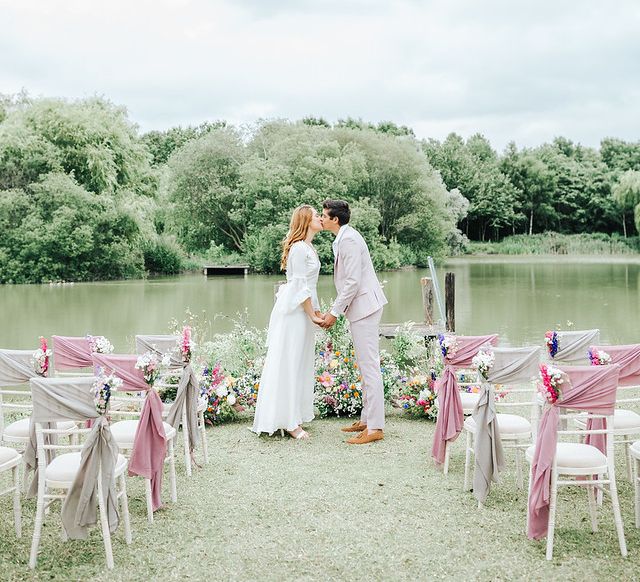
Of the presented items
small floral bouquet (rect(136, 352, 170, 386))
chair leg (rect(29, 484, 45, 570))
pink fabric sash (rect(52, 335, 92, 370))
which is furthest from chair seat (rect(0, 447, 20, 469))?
pink fabric sash (rect(52, 335, 92, 370))

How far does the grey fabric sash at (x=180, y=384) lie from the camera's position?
563 cm

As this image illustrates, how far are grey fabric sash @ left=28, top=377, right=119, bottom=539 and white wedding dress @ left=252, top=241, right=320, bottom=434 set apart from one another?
8.65 feet

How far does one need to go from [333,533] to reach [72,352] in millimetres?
2596

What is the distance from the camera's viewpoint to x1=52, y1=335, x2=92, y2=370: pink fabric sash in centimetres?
575

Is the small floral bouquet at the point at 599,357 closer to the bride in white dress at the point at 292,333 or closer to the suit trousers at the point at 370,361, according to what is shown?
the suit trousers at the point at 370,361

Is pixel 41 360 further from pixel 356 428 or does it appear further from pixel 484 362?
pixel 356 428

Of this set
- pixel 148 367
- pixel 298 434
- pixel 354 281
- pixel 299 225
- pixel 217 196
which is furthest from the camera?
pixel 217 196

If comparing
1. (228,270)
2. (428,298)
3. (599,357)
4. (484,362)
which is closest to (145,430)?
(484,362)

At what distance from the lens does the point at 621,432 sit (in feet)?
16.8

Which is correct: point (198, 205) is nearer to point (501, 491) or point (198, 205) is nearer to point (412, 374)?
point (412, 374)

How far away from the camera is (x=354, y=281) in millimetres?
6391

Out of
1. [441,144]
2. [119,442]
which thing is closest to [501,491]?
[119,442]

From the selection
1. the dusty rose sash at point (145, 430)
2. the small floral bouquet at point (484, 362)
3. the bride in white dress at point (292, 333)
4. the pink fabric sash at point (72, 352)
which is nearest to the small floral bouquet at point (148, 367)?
the dusty rose sash at point (145, 430)

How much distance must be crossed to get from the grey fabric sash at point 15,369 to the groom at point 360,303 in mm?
2447
